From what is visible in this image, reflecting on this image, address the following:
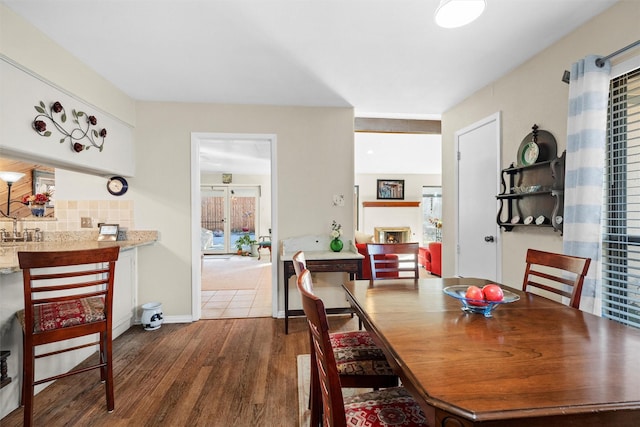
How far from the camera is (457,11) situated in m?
1.45

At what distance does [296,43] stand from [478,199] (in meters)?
2.35

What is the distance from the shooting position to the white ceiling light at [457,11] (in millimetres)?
1399

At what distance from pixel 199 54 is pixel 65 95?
1.11m

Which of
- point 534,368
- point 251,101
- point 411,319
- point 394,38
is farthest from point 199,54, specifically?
point 534,368

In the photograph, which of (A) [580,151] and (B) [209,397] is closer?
(A) [580,151]

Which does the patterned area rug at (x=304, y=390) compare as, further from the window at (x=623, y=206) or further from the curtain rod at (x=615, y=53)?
the curtain rod at (x=615, y=53)

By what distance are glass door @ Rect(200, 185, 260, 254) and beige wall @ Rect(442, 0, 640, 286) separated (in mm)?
6478

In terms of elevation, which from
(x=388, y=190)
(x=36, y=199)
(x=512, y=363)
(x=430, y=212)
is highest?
(x=388, y=190)

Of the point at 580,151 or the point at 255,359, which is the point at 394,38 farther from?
the point at 255,359

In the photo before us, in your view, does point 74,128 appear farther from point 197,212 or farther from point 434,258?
point 434,258

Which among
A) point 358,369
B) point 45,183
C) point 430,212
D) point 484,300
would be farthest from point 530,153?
point 430,212

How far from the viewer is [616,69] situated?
1751mm

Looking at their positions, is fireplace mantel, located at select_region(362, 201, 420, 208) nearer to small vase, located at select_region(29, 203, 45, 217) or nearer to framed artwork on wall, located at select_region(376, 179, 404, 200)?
framed artwork on wall, located at select_region(376, 179, 404, 200)

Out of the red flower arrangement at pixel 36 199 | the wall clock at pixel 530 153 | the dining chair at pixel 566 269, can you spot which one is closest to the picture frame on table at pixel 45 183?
the red flower arrangement at pixel 36 199
